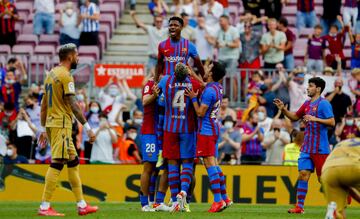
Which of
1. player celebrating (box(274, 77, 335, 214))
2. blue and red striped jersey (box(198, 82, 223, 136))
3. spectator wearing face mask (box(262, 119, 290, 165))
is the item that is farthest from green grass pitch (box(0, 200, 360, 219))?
spectator wearing face mask (box(262, 119, 290, 165))

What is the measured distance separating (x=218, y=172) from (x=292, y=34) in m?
11.0

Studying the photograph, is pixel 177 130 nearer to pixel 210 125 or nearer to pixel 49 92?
pixel 210 125

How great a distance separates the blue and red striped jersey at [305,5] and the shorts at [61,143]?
547 inches

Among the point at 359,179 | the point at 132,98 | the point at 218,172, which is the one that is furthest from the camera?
the point at 132,98

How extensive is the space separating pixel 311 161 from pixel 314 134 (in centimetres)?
42

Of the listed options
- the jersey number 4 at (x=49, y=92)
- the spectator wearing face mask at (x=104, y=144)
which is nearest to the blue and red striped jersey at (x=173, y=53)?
the jersey number 4 at (x=49, y=92)

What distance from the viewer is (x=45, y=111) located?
1678 cm

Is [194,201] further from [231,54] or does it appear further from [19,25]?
[19,25]

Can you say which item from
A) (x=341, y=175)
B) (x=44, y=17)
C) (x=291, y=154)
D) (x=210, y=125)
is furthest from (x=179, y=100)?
(x=44, y=17)

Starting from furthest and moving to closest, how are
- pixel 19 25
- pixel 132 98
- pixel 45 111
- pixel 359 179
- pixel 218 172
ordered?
pixel 19 25, pixel 132 98, pixel 218 172, pixel 45 111, pixel 359 179

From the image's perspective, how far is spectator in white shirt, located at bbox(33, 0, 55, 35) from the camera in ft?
98.5

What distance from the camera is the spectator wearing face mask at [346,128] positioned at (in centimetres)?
2566

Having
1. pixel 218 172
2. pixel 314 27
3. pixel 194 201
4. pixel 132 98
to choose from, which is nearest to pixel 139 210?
pixel 218 172

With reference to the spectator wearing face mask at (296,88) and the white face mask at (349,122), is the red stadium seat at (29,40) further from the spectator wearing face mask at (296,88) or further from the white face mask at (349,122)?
the white face mask at (349,122)
